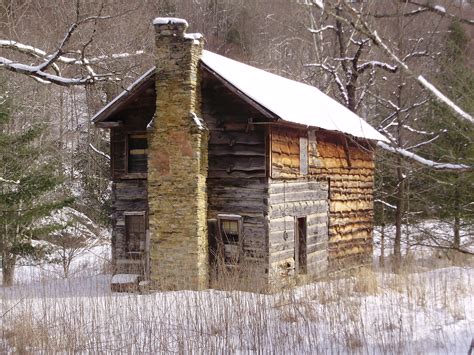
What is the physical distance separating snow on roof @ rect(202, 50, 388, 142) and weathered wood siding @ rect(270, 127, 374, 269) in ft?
1.73

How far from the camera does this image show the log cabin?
14711mm

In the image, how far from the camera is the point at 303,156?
669 inches

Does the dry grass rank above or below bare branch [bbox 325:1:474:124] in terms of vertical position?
below

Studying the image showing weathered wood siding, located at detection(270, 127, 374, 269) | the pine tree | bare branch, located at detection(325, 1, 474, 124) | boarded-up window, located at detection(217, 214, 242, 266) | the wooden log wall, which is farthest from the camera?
the wooden log wall

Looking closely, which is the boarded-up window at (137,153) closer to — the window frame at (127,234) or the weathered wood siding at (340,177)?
the window frame at (127,234)

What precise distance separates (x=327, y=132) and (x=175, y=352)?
1163 cm

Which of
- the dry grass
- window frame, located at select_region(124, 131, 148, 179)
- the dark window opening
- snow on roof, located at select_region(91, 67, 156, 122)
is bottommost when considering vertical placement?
the dry grass

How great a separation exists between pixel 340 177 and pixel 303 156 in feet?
10.1

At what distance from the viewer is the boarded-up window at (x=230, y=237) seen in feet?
49.6

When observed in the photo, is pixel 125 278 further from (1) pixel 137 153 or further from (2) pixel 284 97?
(2) pixel 284 97

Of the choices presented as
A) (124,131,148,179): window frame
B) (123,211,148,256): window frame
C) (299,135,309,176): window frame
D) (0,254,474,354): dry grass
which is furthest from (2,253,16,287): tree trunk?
(299,135,309,176): window frame

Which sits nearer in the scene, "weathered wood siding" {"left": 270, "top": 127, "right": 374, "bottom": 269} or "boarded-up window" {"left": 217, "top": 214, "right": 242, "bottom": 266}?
"boarded-up window" {"left": 217, "top": 214, "right": 242, "bottom": 266}

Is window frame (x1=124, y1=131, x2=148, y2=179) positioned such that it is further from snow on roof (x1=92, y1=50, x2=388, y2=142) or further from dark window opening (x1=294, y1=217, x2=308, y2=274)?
dark window opening (x1=294, y1=217, x2=308, y2=274)

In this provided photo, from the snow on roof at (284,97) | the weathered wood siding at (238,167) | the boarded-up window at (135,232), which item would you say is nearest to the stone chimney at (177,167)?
the weathered wood siding at (238,167)
